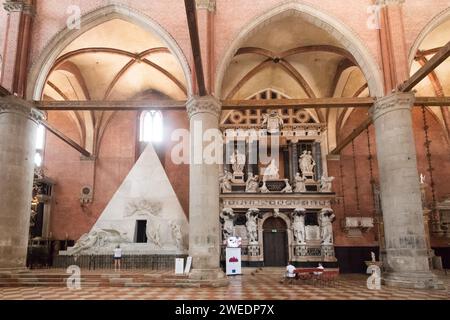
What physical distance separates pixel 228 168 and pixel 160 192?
418 centimetres

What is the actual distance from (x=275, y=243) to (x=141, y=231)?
6.80 m

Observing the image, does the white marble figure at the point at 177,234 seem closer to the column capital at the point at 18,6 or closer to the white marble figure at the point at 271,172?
the white marble figure at the point at 271,172

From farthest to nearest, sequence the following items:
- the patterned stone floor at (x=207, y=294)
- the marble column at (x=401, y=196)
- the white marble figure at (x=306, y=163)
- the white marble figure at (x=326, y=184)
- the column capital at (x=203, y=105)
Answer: the white marble figure at (x=306, y=163)
the white marble figure at (x=326, y=184)
the column capital at (x=203, y=105)
the marble column at (x=401, y=196)
the patterned stone floor at (x=207, y=294)

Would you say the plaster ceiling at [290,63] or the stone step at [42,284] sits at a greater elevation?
the plaster ceiling at [290,63]

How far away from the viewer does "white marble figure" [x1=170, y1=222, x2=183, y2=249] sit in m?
16.6

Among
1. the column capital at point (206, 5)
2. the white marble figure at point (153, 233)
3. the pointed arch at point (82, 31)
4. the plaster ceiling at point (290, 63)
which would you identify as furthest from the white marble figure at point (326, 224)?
the column capital at point (206, 5)

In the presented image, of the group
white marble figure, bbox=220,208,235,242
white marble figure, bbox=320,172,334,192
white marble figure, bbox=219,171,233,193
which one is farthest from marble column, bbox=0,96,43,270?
white marble figure, bbox=320,172,334,192

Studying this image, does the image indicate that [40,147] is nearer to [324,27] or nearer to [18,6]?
[18,6]

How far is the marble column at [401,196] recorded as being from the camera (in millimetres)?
11727

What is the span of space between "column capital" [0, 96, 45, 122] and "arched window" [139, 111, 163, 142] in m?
9.00

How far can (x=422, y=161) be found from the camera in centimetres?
2098

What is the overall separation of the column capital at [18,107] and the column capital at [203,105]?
5.80 meters
